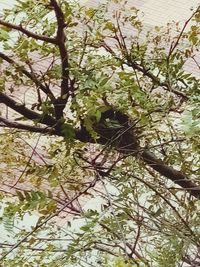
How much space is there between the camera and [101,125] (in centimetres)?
87

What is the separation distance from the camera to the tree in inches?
29.6

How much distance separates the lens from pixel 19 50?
0.79m

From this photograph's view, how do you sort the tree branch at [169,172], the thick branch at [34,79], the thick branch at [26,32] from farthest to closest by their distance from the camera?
the tree branch at [169,172] → the thick branch at [34,79] → the thick branch at [26,32]

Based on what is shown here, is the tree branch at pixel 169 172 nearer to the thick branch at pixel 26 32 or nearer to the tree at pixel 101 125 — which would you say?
the tree at pixel 101 125

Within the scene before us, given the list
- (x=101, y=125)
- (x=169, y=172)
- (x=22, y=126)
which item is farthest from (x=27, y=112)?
(x=169, y=172)

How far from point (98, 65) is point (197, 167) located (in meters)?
0.39

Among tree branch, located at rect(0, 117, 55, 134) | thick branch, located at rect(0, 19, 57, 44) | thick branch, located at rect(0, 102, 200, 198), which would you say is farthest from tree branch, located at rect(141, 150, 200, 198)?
thick branch, located at rect(0, 19, 57, 44)

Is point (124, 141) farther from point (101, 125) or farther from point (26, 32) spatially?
point (26, 32)

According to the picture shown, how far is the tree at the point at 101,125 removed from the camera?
2.47 feet

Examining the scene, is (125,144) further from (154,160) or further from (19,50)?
(19,50)

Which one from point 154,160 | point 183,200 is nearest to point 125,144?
point 154,160

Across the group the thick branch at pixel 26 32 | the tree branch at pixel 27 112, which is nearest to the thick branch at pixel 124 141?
the tree branch at pixel 27 112

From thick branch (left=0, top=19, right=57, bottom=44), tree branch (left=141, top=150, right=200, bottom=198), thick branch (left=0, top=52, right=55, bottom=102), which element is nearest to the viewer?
thick branch (left=0, top=19, right=57, bottom=44)

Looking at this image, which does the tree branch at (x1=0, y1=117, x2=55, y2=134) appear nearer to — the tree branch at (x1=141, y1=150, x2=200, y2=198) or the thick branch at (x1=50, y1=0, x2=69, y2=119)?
the thick branch at (x1=50, y1=0, x2=69, y2=119)
